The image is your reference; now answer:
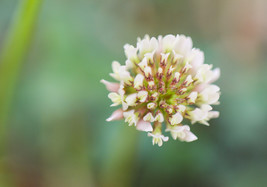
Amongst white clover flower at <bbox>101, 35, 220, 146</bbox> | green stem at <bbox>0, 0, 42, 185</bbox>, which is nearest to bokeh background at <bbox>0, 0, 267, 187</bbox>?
green stem at <bbox>0, 0, 42, 185</bbox>

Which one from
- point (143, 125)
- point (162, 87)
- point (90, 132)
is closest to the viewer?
point (143, 125)

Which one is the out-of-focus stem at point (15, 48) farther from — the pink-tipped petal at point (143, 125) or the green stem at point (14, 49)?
the pink-tipped petal at point (143, 125)

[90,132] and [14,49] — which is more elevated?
[14,49]

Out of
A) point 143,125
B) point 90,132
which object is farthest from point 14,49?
point 143,125

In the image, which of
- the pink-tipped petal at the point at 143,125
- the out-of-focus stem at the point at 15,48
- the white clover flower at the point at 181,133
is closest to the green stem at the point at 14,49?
the out-of-focus stem at the point at 15,48

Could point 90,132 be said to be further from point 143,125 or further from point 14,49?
point 143,125

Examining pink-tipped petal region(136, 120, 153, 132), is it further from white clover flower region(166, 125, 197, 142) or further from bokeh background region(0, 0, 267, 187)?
bokeh background region(0, 0, 267, 187)

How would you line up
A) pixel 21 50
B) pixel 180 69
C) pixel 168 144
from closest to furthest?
pixel 180 69, pixel 21 50, pixel 168 144
